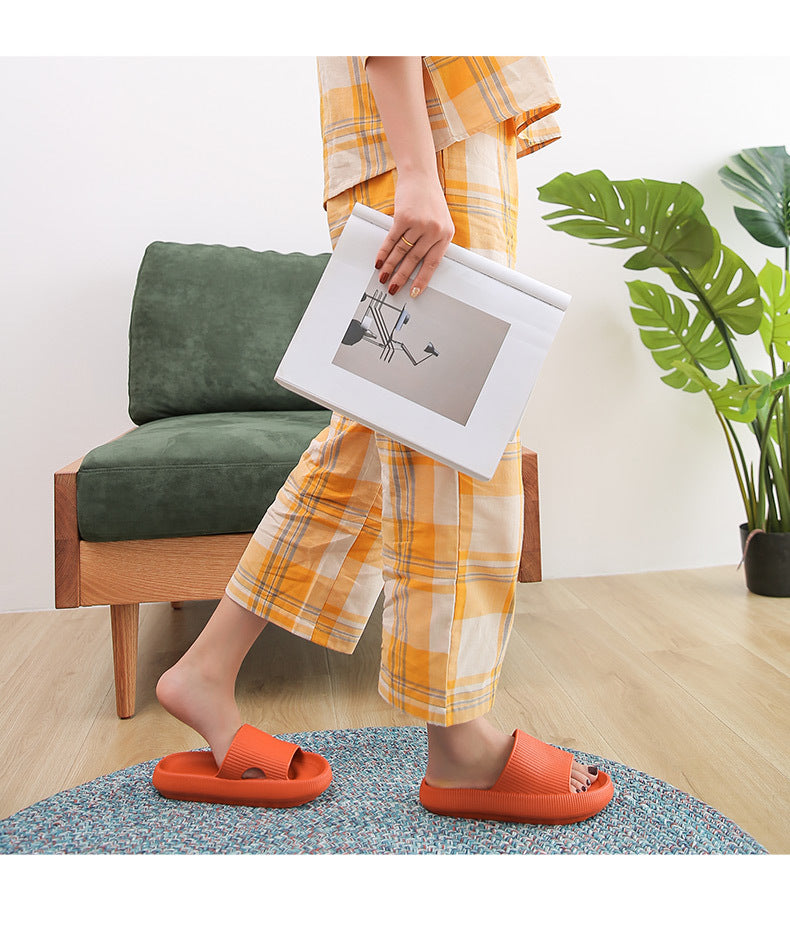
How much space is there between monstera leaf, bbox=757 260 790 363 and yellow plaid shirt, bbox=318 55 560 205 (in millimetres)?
1306

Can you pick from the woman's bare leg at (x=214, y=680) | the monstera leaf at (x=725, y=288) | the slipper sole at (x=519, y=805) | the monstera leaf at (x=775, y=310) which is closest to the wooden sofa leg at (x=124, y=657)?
the woman's bare leg at (x=214, y=680)

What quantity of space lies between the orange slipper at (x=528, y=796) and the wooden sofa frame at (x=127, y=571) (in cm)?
57

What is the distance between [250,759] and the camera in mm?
969

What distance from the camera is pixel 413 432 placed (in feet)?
2.48

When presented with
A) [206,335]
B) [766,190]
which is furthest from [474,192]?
[766,190]

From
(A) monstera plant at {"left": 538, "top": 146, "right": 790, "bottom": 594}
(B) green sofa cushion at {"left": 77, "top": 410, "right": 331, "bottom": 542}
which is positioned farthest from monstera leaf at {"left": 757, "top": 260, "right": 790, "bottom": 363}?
(B) green sofa cushion at {"left": 77, "top": 410, "right": 331, "bottom": 542}

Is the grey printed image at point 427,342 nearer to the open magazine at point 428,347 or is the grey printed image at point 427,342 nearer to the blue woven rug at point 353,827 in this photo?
the open magazine at point 428,347

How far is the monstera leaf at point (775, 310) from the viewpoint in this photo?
1916 mm

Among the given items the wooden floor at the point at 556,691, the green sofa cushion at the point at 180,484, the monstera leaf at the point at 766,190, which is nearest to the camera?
the wooden floor at the point at 556,691

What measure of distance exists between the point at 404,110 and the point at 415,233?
112mm

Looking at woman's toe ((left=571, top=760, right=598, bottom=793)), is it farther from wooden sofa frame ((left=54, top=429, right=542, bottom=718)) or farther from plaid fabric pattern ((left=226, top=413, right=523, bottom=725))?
wooden sofa frame ((left=54, top=429, right=542, bottom=718))
